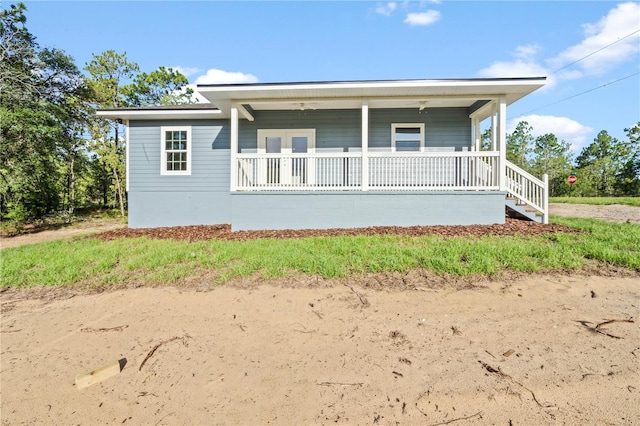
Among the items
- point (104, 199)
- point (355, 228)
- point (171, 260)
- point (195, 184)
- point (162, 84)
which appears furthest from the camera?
point (162, 84)

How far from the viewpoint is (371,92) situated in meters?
8.01

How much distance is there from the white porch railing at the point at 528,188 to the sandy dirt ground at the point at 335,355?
4.19m

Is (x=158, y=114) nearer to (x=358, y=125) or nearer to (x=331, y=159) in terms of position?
(x=331, y=159)

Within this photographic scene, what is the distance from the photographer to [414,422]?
6.09 ft

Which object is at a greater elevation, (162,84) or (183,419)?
(162,84)

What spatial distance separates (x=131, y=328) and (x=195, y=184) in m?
7.35

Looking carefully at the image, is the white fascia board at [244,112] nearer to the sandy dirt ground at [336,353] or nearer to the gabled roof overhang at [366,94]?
the gabled roof overhang at [366,94]

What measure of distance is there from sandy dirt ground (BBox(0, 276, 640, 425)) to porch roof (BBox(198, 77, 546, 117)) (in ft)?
17.2

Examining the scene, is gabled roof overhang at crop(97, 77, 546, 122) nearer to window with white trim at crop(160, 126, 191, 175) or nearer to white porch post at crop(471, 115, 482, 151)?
white porch post at crop(471, 115, 482, 151)

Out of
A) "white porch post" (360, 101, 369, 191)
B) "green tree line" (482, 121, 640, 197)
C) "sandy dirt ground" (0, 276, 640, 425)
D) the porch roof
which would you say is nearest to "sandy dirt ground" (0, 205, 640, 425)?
"sandy dirt ground" (0, 276, 640, 425)

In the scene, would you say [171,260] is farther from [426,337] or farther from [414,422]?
[414,422]

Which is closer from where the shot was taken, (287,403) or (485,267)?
→ (287,403)

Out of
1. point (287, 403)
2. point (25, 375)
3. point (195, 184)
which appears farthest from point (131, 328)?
point (195, 184)

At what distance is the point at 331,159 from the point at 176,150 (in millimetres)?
4904
